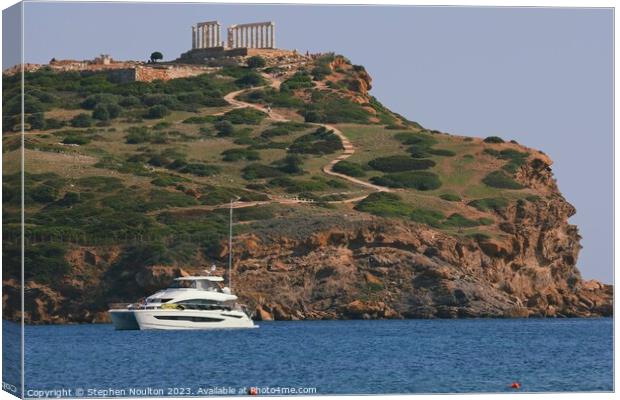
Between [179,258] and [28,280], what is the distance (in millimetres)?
5921

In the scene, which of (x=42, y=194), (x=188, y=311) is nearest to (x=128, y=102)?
(x=42, y=194)

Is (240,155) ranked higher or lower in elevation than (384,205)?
higher

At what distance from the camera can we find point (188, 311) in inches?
2012

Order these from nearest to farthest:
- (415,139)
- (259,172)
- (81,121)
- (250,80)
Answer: (259,172)
(81,121)
(415,139)
(250,80)

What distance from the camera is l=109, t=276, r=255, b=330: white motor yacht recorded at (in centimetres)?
5059

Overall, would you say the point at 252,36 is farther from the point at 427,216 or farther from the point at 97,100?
the point at 427,216

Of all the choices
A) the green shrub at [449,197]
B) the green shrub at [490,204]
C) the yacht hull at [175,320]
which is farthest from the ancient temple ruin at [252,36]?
the yacht hull at [175,320]

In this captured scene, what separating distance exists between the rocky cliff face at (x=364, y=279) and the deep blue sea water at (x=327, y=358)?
188 inches

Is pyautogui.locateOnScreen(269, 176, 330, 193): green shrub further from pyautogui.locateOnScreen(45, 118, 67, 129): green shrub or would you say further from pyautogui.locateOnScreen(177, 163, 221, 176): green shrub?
pyautogui.locateOnScreen(45, 118, 67, 129): green shrub

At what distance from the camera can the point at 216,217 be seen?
214ft

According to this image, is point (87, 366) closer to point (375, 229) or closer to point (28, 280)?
point (28, 280)

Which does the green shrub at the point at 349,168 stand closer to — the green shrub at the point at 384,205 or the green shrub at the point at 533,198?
the green shrub at the point at 384,205

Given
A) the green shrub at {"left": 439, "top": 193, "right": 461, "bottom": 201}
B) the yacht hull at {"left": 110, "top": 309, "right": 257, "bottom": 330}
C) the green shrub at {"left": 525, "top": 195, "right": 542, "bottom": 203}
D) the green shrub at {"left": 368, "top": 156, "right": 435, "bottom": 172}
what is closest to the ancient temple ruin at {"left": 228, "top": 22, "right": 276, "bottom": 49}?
the green shrub at {"left": 368, "top": 156, "right": 435, "bottom": 172}

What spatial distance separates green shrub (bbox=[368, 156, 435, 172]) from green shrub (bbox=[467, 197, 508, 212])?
4554 millimetres
